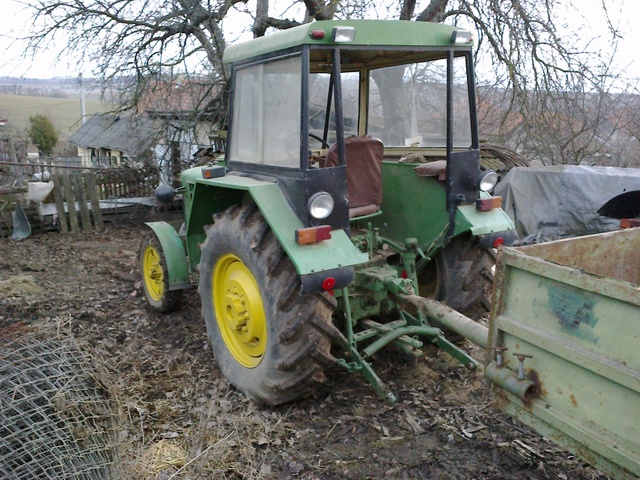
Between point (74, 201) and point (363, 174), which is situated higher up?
point (363, 174)

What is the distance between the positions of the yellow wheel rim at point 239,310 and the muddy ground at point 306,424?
298mm

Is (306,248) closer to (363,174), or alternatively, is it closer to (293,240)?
(293,240)

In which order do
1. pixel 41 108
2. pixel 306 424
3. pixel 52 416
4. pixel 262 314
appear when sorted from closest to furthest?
pixel 52 416 → pixel 306 424 → pixel 262 314 → pixel 41 108

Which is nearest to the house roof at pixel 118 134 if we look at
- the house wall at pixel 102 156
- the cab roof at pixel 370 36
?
the house wall at pixel 102 156

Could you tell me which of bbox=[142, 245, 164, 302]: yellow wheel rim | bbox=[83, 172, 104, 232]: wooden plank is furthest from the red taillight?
bbox=[83, 172, 104, 232]: wooden plank

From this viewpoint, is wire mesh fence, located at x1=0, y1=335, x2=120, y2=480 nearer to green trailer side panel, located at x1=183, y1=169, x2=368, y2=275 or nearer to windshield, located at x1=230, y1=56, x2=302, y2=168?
green trailer side panel, located at x1=183, y1=169, x2=368, y2=275

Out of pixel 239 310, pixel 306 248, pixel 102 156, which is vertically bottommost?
pixel 239 310

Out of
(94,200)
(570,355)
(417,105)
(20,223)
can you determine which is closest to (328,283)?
(570,355)

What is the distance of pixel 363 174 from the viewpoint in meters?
3.92

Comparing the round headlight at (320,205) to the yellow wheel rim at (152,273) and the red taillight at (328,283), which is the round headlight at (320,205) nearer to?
the red taillight at (328,283)

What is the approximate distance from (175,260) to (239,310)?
153 cm

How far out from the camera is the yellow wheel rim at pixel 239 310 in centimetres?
362

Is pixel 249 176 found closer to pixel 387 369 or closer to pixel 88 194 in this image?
pixel 387 369

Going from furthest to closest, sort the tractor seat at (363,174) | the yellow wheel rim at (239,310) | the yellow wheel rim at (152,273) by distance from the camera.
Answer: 1. the yellow wheel rim at (152,273)
2. the tractor seat at (363,174)
3. the yellow wheel rim at (239,310)
